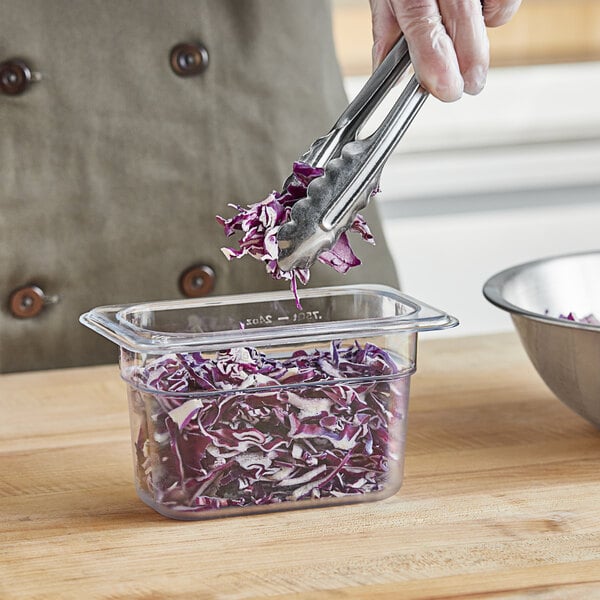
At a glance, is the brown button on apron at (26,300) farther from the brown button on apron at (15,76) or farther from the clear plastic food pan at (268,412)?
the clear plastic food pan at (268,412)

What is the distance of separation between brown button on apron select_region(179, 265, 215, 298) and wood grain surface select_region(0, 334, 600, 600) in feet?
1.23

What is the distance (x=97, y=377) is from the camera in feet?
3.83

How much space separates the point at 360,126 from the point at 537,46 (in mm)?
1445

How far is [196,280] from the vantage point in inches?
56.1

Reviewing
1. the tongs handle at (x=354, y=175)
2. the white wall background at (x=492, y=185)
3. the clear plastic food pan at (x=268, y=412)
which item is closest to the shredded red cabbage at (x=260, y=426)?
the clear plastic food pan at (x=268, y=412)

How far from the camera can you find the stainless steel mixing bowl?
89cm

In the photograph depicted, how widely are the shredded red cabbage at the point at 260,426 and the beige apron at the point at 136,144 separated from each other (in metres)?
0.60

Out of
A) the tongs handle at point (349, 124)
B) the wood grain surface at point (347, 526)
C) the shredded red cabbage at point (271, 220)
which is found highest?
the tongs handle at point (349, 124)

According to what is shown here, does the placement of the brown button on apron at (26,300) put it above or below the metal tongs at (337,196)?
below

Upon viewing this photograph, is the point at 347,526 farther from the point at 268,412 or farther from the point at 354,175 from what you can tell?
the point at 354,175

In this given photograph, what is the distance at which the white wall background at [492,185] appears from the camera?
80.4 inches

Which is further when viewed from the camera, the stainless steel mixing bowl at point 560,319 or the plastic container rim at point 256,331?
the stainless steel mixing bowl at point 560,319

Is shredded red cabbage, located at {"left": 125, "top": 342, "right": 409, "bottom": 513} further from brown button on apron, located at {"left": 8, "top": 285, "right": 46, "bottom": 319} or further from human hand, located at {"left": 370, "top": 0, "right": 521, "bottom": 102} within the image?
brown button on apron, located at {"left": 8, "top": 285, "right": 46, "bottom": 319}

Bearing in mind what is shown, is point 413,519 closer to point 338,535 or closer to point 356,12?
point 338,535
